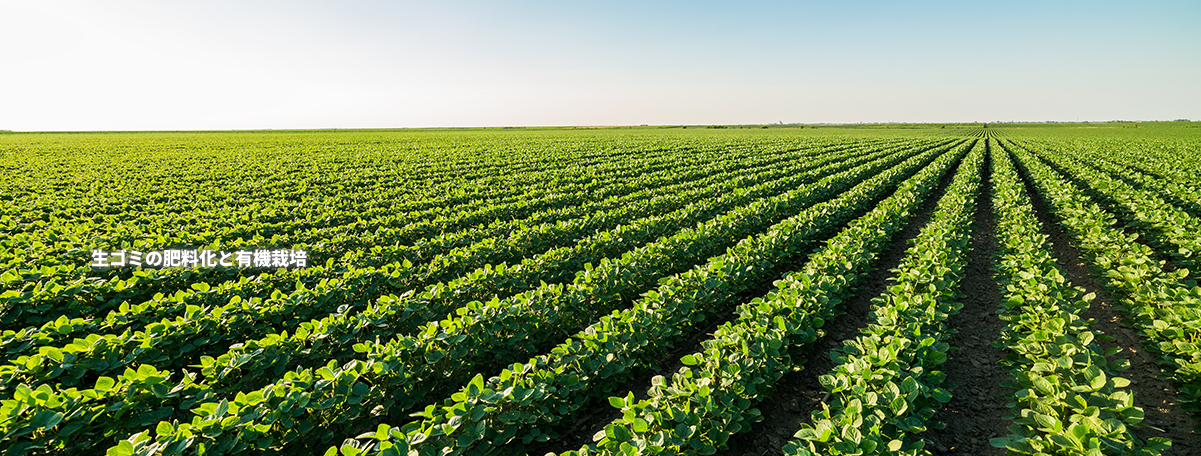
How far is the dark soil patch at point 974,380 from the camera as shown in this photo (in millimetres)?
4066

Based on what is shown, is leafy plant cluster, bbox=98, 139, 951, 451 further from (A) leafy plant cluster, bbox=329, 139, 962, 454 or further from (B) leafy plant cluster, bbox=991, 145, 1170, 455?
(B) leafy plant cluster, bbox=991, 145, 1170, 455

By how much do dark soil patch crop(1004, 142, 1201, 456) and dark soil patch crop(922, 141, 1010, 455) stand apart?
0.99 meters

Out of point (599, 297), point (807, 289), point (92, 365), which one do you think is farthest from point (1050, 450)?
point (92, 365)

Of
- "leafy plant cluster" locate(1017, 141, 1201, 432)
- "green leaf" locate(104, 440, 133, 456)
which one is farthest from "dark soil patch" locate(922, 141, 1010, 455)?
"green leaf" locate(104, 440, 133, 456)

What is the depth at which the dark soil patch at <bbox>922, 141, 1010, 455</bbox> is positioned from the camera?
407cm

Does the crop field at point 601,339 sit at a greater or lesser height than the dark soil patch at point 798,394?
greater

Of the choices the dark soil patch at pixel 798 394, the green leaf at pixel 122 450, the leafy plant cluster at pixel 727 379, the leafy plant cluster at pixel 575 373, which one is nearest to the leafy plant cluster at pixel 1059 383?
the dark soil patch at pixel 798 394

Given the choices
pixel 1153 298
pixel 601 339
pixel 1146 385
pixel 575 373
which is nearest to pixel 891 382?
pixel 601 339

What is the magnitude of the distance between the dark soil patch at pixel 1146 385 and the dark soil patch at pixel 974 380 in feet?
3.25

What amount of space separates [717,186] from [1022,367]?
1186 cm

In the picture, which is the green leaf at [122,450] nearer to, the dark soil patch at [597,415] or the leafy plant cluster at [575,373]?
the leafy plant cluster at [575,373]

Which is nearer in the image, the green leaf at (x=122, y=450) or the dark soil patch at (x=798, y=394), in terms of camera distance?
the green leaf at (x=122, y=450)

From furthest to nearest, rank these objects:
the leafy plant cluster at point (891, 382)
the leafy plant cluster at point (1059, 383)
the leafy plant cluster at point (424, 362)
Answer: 1. the leafy plant cluster at point (424, 362)
2. the leafy plant cluster at point (891, 382)
3. the leafy plant cluster at point (1059, 383)

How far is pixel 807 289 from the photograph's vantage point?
5492 millimetres
